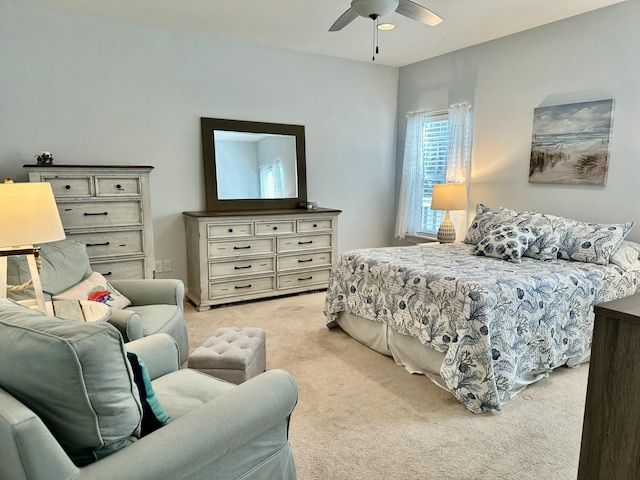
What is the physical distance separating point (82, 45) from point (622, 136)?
4.73 m

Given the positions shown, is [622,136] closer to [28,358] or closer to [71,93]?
[28,358]

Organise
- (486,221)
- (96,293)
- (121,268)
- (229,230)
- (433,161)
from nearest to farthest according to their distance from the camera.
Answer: (96,293)
(121,268)
(486,221)
(229,230)
(433,161)

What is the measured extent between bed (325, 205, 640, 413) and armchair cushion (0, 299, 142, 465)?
6.25ft

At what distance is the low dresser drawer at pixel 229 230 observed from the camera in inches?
164

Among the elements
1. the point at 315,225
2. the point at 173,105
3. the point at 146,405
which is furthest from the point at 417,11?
the point at 146,405

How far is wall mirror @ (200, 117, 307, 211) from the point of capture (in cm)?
456

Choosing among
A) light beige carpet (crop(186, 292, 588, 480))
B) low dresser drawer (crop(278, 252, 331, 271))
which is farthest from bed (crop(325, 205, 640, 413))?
low dresser drawer (crop(278, 252, 331, 271))

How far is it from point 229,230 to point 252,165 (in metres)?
0.91

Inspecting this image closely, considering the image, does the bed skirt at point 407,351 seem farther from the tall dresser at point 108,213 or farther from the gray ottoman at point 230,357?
the tall dresser at point 108,213

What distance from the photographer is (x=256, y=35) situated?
172 inches

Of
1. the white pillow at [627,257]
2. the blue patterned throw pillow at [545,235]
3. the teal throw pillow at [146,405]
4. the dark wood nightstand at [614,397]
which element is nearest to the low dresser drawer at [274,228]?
the blue patterned throw pillow at [545,235]

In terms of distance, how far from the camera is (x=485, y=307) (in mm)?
2447

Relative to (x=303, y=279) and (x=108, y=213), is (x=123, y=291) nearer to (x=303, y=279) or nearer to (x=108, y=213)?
(x=108, y=213)

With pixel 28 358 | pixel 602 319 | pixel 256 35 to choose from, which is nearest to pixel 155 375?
pixel 28 358
